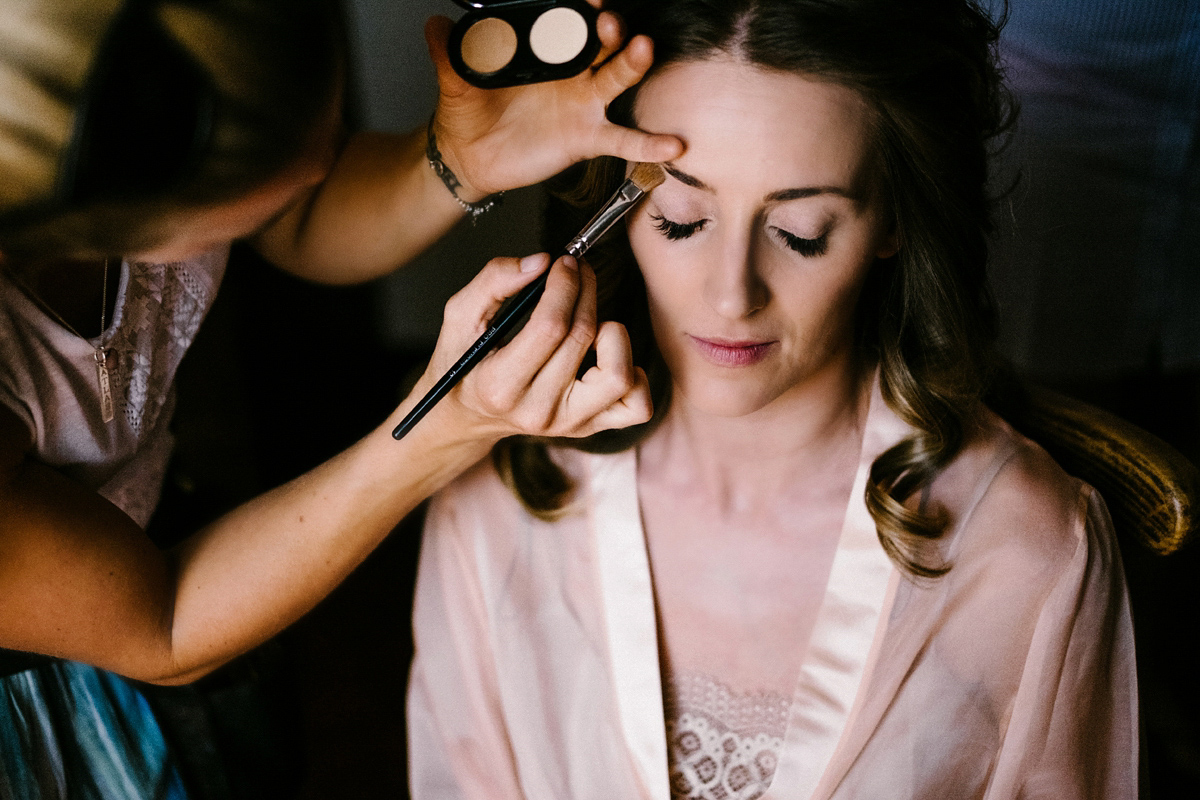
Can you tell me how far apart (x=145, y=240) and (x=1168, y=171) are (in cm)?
112

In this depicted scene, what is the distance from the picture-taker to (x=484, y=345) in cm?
83

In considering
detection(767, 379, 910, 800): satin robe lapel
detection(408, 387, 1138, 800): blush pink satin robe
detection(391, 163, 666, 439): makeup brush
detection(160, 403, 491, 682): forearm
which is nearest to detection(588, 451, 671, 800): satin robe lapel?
detection(408, 387, 1138, 800): blush pink satin robe

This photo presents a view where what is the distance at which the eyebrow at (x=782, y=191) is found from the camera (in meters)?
0.87

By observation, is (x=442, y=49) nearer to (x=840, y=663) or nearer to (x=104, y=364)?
(x=104, y=364)

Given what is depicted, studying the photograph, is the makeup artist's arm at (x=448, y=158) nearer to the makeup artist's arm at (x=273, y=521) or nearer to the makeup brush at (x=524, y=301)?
the makeup brush at (x=524, y=301)

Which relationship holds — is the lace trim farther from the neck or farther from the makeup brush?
the makeup brush

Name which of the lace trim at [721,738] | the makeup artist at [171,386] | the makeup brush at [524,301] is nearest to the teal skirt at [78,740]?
the makeup artist at [171,386]

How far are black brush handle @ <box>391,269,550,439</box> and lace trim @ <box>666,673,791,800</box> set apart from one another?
1.70 feet

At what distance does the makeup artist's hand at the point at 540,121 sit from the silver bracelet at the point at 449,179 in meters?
0.04

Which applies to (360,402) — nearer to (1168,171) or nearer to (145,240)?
(145,240)

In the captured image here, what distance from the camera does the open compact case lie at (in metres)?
0.76

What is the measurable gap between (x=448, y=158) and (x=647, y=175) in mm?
260

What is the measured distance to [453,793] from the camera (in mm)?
1178

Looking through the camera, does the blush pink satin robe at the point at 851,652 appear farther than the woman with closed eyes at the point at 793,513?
Yes
